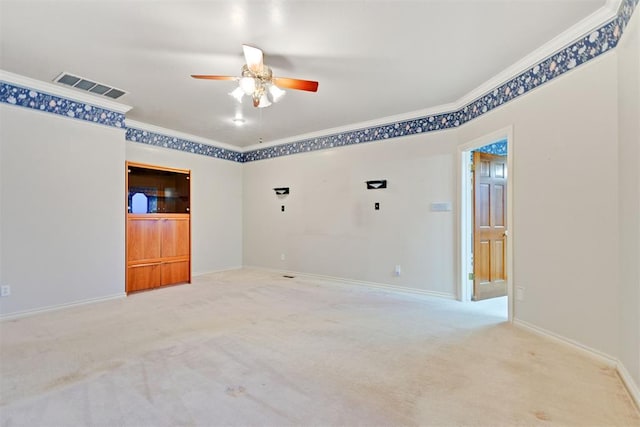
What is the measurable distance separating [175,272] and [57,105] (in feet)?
9.19

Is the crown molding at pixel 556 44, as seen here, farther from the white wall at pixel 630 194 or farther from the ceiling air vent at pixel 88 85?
the ceiling air vent at pixel 88 85

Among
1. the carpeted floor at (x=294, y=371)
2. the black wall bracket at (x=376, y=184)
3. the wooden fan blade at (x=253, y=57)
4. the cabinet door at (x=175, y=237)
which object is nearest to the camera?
the carpeted floor at (x=294, y=371)

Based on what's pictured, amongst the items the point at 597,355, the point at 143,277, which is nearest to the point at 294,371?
the point at 597,355

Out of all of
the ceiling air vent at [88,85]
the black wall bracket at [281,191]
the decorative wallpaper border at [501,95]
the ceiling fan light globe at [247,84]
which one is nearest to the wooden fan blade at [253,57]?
the ceiling fan light globe at [247,84]

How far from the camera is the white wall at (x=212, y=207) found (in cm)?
575

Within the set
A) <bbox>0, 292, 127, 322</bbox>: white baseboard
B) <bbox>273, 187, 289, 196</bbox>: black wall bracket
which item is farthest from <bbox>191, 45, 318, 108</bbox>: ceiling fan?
<bbox>0, 292, 127, 322</bbox>: white baseboard

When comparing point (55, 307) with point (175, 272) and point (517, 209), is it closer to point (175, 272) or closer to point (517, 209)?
point (175, 272)

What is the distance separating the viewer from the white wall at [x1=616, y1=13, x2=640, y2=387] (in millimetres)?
1876

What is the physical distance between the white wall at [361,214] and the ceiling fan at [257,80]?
89.8 inches

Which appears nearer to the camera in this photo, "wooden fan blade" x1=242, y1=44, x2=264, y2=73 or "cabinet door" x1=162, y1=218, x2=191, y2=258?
"wooden fan blade" x1=242, y1=44, x2=264, y2=73

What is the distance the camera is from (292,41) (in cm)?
266

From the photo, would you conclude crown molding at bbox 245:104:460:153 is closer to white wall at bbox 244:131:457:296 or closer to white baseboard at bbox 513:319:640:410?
white wall at bbox 244:131:457:296

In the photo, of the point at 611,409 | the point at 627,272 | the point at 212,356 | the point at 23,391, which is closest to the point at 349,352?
the point at 212,356

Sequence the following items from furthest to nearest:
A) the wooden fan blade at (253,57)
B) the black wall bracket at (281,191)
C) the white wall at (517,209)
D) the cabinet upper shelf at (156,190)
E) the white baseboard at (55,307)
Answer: the black wall bracket at (281,191) → the cabinet upper shelf at (156,190) → the white baseboard at (55,307) → the wooden fan blade at (253,57) → the white wall at (517,209)
